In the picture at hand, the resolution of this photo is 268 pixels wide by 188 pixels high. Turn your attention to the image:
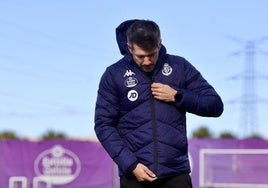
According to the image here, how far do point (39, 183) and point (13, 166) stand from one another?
32.8 inches

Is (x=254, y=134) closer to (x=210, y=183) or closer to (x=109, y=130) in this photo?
(x=210, y=183)

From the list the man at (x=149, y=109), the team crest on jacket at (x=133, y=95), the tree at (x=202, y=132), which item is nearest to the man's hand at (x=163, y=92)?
the man at (x=149, y=109)

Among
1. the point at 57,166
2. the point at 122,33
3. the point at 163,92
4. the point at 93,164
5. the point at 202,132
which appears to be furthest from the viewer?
the point at 202,132

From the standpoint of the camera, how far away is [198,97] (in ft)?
17.3

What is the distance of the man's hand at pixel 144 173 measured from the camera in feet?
16.8

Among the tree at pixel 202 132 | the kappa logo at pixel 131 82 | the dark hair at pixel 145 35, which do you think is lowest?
the kappa logo at pixel 131 82

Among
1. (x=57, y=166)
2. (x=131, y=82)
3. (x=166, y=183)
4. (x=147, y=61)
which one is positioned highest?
(x=147, y=61)

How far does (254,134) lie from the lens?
57.4m

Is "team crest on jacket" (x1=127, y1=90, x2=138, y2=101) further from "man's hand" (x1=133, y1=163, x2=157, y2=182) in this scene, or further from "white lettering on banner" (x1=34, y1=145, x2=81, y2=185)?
"white lettering on banner" (x1=34, y1=145, x2=81, y2=185)

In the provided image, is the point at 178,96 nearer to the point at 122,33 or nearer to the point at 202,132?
the point at 122,33

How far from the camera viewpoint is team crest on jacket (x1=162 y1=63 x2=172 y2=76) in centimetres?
532

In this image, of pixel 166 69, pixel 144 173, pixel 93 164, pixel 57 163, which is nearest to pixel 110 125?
pixel 144 173

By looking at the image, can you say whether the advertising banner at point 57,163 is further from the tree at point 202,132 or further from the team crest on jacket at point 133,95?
the tree at point 202,132

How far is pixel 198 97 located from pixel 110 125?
0.60 metres
